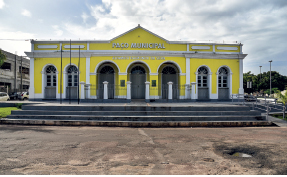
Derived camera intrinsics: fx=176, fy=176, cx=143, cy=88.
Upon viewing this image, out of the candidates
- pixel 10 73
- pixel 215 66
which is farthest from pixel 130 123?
pixel 10 73

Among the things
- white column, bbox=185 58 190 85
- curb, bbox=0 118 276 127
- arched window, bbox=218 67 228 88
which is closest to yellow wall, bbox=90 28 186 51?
white column, bbox=185 58 190 85

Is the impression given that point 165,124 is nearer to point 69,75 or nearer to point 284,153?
point 284,153

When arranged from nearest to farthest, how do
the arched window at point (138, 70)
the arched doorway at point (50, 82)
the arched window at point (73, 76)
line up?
the arched window at point (73, 76)
the arched doorway at point (50, 82)
the arched window at point (138, 70)

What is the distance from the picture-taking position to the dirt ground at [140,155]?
3.49 m

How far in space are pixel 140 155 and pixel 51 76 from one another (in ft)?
48.4

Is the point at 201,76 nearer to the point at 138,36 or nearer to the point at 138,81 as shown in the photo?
the point at 138,81

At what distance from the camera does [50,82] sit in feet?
53.2

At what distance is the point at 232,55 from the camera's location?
16125 millimetres

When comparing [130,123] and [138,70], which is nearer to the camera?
[130,123]

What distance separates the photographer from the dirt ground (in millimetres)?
3492

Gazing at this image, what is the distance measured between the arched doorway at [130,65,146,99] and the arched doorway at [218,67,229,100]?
23.3 ft

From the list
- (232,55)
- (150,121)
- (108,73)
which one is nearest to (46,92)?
(108,73)

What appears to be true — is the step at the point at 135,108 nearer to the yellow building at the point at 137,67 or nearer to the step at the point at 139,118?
the step at the point at 139,118

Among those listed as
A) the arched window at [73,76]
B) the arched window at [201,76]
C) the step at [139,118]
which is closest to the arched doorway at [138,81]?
the arched window at [73,76]
